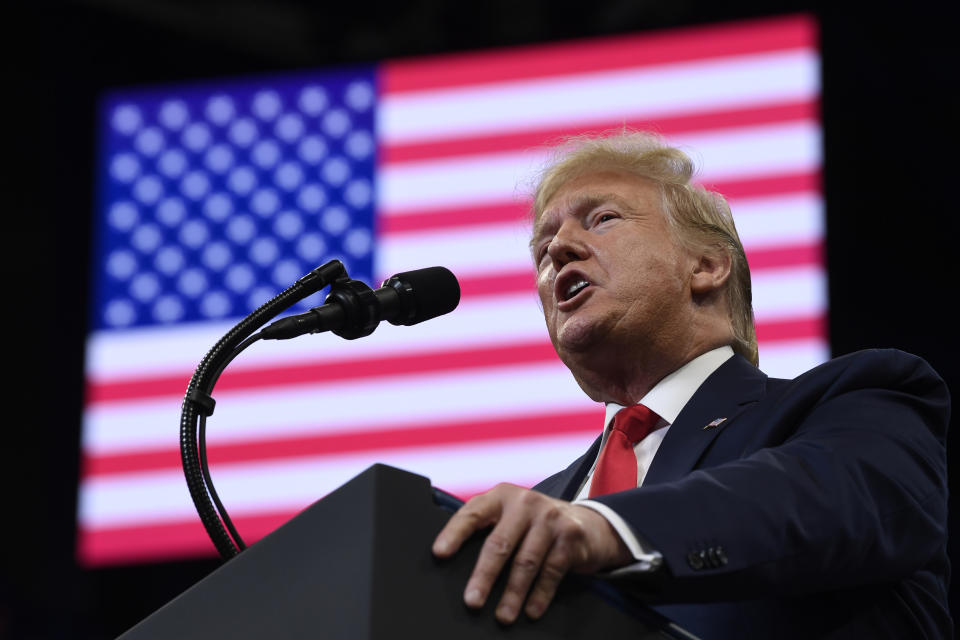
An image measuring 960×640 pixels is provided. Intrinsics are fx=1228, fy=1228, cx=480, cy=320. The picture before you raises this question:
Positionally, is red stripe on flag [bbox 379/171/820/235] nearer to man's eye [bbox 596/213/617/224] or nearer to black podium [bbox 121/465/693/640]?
man's eye [bbox 596/213/617/224]

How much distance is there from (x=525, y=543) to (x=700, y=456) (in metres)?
0.62

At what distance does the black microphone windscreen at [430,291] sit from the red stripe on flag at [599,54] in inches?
99.1

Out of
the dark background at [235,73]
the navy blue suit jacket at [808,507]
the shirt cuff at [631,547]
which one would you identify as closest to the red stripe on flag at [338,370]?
the dark background at [235,73]

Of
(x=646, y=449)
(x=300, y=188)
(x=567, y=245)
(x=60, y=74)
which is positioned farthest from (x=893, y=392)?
(x=60, y=74)

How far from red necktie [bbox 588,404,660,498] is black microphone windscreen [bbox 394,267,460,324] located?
314 millimetres

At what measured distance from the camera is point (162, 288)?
387 centimetres

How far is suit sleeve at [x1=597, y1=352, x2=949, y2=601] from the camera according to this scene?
90 cm

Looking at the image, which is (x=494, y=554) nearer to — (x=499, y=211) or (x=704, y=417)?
(x=704, y=417)

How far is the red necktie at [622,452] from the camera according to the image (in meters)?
1.49

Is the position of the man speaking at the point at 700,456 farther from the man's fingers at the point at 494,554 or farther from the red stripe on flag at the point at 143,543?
the red stripe on flag at the point at 143,543

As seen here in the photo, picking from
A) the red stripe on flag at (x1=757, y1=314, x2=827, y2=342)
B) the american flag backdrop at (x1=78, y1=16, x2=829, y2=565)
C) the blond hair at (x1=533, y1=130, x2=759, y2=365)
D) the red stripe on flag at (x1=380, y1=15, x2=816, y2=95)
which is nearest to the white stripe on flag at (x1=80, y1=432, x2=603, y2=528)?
the american flag backdrop at (x1=78, y1=16, x2=829, y2=565)

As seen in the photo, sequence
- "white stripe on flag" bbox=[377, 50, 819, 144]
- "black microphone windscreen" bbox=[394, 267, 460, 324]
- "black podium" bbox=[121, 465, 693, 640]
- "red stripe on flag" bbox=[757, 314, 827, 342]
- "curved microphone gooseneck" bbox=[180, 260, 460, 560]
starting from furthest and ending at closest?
"white stripe on flag" bbox=[377, 50, 819, 144], "red stripe on flag" bbox=[757, 314, 827, 342], "black microphone windscreen" bbox=[394, 267, 460, 324], "curved microphone gooseneck" bbox=[180, 260, 460, 560], "black podium" bbox=[121, 465, 693, 640]

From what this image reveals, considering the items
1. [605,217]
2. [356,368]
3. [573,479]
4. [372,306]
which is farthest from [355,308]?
[356,368]

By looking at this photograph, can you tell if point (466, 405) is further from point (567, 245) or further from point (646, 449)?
point (646, 449)
